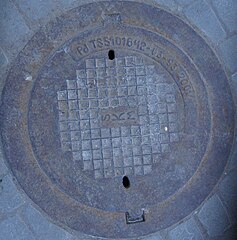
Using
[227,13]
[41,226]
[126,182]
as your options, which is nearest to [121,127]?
[126,182]

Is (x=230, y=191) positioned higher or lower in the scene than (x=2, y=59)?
lower

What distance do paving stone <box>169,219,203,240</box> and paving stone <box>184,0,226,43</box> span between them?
0.80 metres

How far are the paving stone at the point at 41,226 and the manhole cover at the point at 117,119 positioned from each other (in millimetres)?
35

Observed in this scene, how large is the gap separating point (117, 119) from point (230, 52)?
58 centimetres

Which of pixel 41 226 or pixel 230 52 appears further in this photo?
pixel 230 52

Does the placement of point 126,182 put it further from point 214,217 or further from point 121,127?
point 214,217

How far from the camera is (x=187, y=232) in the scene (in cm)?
200

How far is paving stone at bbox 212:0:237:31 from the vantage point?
204 centimetres

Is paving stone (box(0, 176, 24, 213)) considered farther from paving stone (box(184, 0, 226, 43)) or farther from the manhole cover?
paving stone (box(184, 0, 226, 43))

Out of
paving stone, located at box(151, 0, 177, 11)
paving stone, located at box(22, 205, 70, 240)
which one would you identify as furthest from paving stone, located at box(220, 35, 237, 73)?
paving stone, located at box(22, 205, 70, 240)

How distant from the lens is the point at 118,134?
1.97m

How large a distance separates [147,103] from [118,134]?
0.18 metres

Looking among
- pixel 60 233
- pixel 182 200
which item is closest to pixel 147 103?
pixel 182 200

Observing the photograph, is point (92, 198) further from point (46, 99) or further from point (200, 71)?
point (200, 71)
